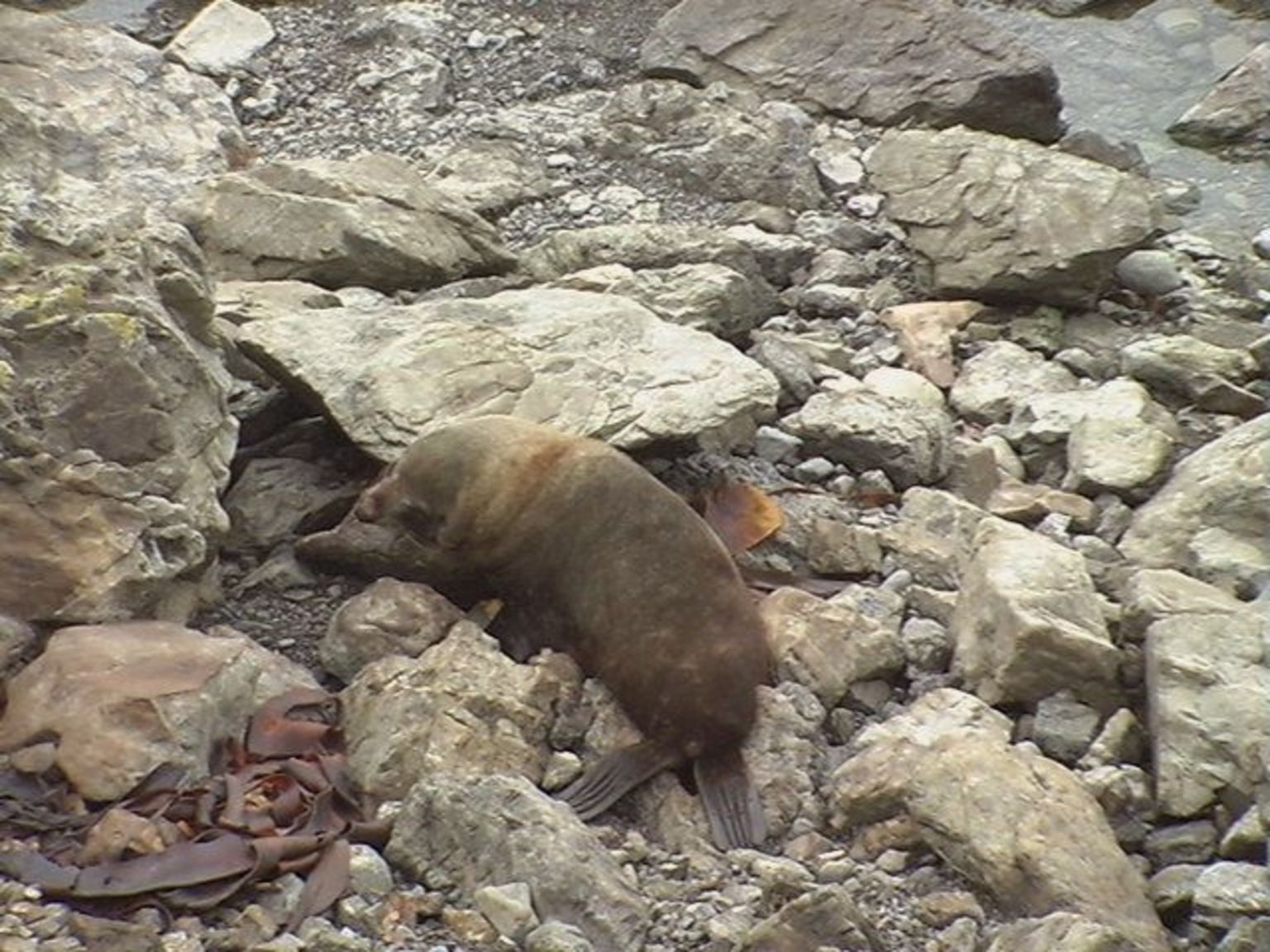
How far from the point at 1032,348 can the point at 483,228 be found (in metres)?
1.62

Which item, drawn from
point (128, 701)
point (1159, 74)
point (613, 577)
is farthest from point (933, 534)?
point (1159, 74)

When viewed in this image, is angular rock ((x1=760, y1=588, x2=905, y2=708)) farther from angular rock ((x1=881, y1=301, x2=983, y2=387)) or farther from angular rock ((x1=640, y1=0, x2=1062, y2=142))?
angular rock ((x1=640, y1=0, x2=1062, y2=142))

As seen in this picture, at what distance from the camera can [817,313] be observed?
662 centimetres

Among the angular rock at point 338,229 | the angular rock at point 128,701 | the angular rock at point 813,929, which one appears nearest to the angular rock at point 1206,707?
the angular rock at point 813,929

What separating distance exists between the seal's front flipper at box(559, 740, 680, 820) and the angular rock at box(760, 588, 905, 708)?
370 mm

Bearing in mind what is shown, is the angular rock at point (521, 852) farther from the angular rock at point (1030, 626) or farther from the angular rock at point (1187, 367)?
the angular rock at point (1187, 367)

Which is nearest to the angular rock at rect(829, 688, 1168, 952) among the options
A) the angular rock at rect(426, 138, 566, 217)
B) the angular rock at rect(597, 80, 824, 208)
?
the angular rock at rect(426, 138, 566, 217)

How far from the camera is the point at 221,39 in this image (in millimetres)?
8406

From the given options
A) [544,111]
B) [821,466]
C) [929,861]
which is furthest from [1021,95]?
[929,861]

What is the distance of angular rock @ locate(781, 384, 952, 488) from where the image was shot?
559cm

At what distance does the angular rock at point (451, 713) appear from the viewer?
13.4 feet

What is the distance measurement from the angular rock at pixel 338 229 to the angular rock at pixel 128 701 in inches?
81.4

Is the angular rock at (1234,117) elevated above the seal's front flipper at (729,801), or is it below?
below

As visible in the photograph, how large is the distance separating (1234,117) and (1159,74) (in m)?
0.59
